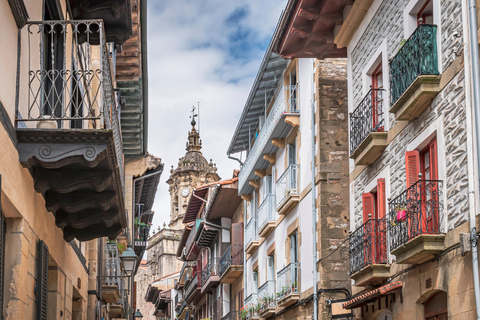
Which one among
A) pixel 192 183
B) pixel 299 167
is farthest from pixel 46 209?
pixel 192 183

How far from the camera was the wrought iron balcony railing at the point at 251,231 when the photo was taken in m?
28.5

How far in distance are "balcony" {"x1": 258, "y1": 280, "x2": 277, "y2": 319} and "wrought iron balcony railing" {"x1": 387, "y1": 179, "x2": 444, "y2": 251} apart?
463 inches

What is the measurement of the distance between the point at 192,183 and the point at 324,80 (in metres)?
79.1

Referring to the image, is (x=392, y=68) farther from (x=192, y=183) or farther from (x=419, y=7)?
(x=192, y=183)

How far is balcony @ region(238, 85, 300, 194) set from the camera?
22391 millimetres

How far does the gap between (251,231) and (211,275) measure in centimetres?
854

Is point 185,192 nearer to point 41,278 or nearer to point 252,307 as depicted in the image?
point 252,307

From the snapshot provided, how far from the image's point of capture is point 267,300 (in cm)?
2438

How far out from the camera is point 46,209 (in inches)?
458

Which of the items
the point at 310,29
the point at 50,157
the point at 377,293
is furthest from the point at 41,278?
the point at 310,29

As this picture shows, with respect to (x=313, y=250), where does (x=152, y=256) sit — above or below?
above

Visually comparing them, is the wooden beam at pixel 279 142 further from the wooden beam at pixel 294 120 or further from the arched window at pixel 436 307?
the arched window at pixel 436 307

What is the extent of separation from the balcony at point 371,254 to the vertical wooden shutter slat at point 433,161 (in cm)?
175

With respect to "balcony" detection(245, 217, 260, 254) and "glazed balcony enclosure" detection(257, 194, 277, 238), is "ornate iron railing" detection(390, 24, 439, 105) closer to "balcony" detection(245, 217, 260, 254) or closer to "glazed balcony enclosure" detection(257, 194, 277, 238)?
"glazed balcony enclosure" detection(257, 194, 277, 238)
